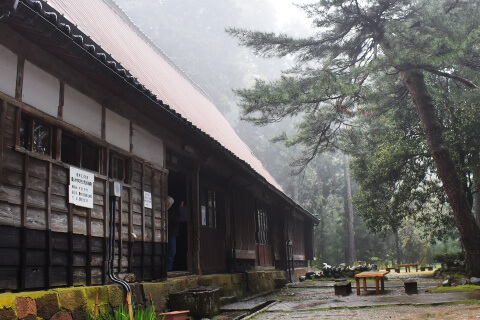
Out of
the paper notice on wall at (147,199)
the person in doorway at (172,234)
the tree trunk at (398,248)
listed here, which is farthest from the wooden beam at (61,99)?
the tree trunk at (398,248)

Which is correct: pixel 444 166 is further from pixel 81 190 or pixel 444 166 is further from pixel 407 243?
pixel 407 243

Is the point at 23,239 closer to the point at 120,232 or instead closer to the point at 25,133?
the point at 25,133

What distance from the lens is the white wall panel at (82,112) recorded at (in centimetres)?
624

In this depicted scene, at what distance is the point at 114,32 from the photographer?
39.4 ft

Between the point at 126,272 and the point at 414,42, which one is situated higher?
the point at 414,42

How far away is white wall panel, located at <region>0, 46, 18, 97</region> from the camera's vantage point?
5012mm

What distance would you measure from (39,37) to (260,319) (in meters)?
5.50

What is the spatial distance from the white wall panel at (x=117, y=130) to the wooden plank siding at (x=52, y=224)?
33 centimetres

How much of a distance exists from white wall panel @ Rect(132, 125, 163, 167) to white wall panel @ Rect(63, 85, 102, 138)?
1.14 m

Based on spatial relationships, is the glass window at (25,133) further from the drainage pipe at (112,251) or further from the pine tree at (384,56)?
the pine tree at (384,56)

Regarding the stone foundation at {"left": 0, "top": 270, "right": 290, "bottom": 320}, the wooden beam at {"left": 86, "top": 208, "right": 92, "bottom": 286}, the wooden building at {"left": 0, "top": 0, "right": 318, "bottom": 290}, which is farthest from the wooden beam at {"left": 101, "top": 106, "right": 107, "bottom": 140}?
the stone foundation at {"left": 0, "top": 270, "right": 290, "bottom": 320}

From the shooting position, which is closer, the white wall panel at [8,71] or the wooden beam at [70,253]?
the white wall panel at [8,71]

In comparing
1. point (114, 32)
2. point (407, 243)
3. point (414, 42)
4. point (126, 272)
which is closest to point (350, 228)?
point (407, 243)

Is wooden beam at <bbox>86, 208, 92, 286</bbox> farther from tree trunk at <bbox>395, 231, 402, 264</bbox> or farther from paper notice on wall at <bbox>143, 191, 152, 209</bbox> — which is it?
tree trunk at <bbox>395, 231, 402, 264</bbox>
